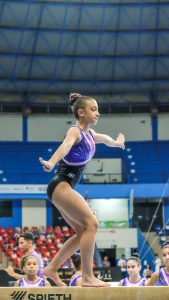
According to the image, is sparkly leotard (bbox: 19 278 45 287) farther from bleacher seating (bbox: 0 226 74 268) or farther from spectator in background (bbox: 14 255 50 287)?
bleacher seating (bbox: 0 226 74 268)

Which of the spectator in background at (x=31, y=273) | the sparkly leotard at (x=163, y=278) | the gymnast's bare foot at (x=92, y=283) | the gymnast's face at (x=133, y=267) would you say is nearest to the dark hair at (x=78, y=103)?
the gymnast's bare foot at (x=92, y=283)

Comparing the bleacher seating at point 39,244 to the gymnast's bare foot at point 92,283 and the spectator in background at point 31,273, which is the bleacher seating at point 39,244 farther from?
the gymnast's bare foot at point 92,283

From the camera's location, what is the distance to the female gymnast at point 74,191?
5.40m

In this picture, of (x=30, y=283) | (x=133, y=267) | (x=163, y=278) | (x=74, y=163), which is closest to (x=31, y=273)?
(x=30, y=283)

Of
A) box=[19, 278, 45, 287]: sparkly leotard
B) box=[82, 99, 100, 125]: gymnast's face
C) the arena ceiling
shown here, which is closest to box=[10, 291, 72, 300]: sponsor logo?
box=[82, 99, 100, 125]: gymnast's face

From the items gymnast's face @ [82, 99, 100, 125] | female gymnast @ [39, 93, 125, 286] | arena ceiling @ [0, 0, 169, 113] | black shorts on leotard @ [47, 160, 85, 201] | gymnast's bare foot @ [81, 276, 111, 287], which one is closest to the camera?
gymnast's bare foot @ [81, 276, 111, 287]

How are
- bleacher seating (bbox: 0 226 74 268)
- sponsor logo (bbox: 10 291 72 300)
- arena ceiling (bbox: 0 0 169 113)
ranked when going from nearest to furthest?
1. sponsor logo (bbox: 10 291 72 300)
2. bleacher seating (bbox: 0 226 74 268)
3. arena ceiling (bbox: 0 0 169 113)

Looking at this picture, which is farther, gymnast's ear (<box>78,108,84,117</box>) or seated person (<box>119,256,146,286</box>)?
seated person (<box>119,256,146,286</box>)

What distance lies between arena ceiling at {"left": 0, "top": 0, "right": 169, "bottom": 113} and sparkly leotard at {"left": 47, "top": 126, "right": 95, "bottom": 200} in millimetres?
24249

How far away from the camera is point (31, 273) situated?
24.9ft

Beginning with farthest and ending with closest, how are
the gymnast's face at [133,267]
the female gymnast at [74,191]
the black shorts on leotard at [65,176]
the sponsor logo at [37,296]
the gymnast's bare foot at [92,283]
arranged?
the gymnast's face at [133,267] → the black shorts on leotard at [65,176] → the female gymnast at [74,191] → the gymnast's bare foot at [92,283] → the sponsor logo at [37,296]

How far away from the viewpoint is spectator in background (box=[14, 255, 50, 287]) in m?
7.50

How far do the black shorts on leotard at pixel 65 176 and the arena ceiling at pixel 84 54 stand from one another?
2429 cm

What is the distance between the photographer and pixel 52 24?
30.1 metres
